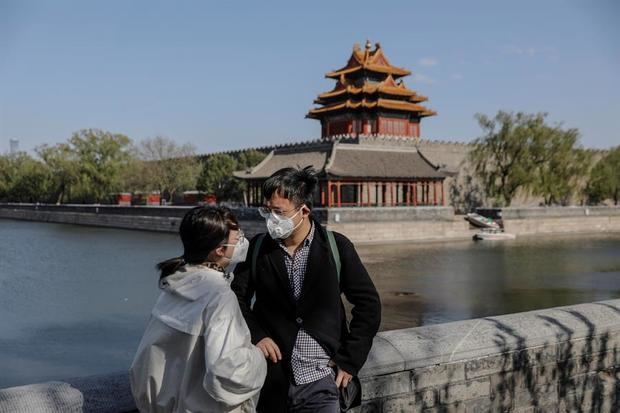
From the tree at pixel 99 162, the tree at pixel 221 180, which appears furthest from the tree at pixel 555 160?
the tree at pixel 99 162

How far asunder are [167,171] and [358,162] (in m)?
18.7

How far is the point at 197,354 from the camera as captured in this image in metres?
1.88

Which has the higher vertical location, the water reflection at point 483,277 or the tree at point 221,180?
the tree at point 221,180

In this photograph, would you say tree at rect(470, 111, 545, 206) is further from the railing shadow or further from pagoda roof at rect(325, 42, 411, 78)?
the railing shadow

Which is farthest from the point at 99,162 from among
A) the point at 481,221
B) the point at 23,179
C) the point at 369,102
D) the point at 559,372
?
the point at 559,372

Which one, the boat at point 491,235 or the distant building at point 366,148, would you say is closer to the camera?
the boat at point 491,235

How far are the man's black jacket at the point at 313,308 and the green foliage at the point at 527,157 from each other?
34719mm

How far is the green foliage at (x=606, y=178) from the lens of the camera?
39.8m

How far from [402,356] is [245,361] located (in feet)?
4.61

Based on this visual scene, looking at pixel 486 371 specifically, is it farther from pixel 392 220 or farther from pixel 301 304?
pixel 392 220

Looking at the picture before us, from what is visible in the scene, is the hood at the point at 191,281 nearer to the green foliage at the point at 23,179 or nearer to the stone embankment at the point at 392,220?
the stone embankment at the point at 392,220

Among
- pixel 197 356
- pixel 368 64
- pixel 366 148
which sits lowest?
pixel 197 356

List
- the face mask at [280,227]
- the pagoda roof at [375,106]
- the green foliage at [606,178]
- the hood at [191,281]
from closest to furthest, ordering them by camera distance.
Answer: the hood at [191,281] < the face mask at [280,227] < the pagoda roof at [375,106] < the green foliage at [606,178]

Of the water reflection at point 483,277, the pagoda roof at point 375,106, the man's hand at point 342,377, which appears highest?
the pagoda roof at point 375,106
